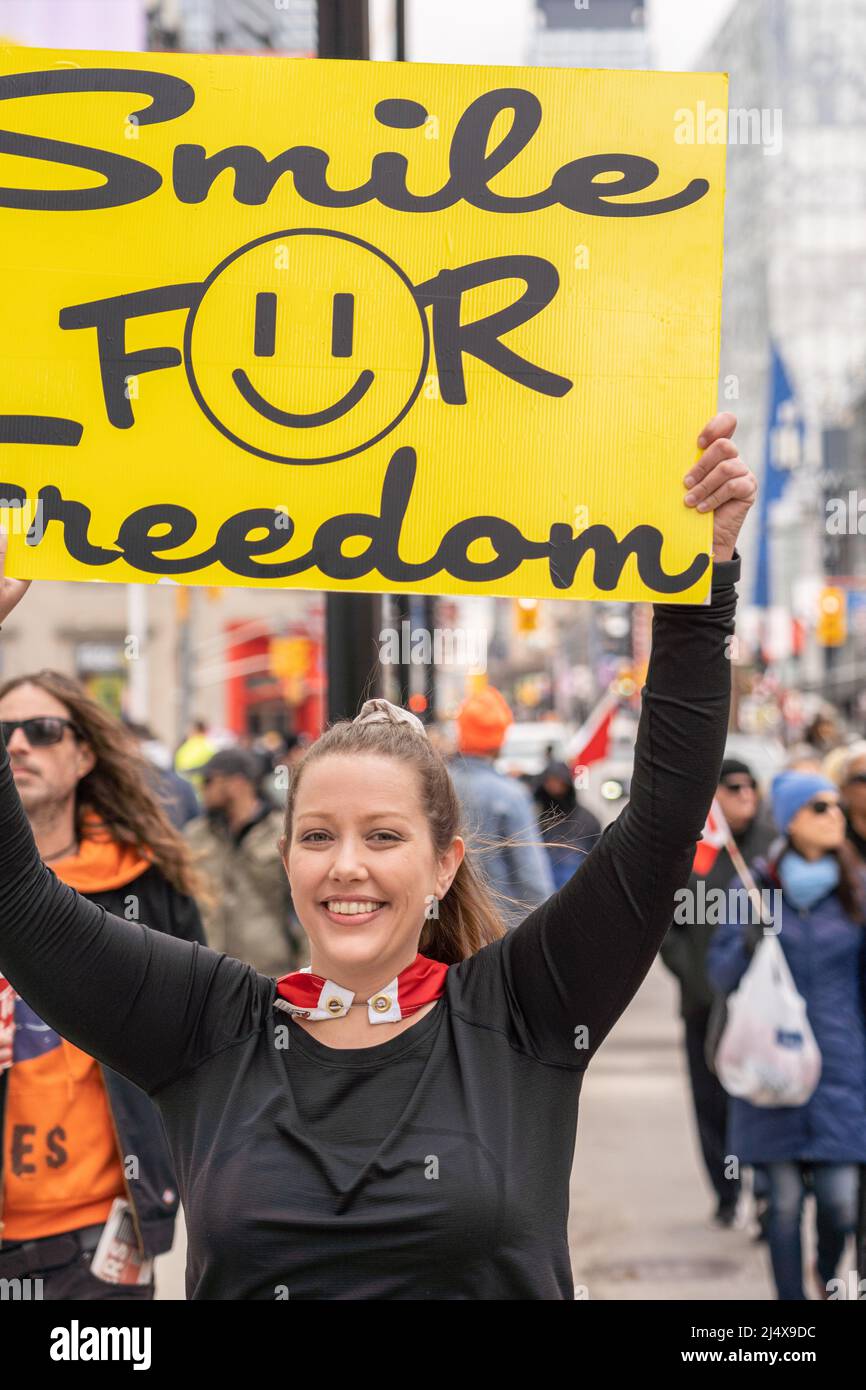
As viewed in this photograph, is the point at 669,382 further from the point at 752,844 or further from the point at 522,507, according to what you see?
the point at 752,844

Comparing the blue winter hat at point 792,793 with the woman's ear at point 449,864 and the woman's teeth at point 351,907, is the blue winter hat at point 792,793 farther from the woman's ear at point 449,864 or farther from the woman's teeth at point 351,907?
the woman's teeth at point 351,907

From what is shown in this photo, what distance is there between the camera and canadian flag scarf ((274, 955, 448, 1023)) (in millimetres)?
2229

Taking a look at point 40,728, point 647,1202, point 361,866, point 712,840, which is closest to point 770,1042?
point 712,840

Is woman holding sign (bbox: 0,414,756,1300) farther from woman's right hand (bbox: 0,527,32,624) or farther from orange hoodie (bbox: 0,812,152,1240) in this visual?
orange hoodie (bbox: 0,812,152,1240)

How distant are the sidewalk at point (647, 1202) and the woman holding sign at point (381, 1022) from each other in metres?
2.78

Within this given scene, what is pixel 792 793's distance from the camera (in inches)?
227

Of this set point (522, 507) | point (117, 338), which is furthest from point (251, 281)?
point (522, 507)

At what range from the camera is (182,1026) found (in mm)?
A: 2252

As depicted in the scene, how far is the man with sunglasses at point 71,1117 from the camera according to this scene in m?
3.46

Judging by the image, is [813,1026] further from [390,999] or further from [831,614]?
[831,614]

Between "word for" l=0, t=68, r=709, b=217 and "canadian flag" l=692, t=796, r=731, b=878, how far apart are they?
14.5 feet
